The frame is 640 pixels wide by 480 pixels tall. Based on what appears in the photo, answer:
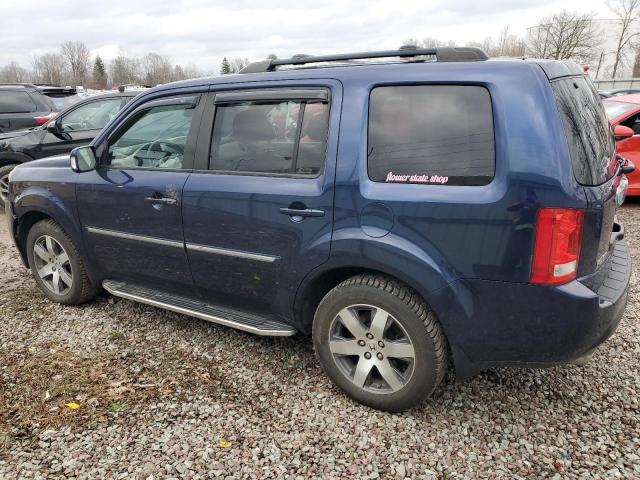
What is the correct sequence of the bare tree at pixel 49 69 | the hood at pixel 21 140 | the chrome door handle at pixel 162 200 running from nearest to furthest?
the chrome door handle at pixel 162 200 → the hood at pixel 21 140 → the bare tree at pixel 49 69

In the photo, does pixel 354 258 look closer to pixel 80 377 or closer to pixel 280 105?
pixel 280 105

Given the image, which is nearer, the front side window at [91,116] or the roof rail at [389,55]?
the roof rail at [389,55]

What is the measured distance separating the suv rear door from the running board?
0.23ft

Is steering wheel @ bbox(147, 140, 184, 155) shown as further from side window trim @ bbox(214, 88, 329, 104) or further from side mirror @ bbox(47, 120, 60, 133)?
side mirror @ bbox(47, 120, 60, 133)

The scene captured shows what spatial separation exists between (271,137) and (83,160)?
62.1 inches

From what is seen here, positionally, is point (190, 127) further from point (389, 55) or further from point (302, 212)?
point (389, 55)

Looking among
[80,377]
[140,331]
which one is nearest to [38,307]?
[140,331]

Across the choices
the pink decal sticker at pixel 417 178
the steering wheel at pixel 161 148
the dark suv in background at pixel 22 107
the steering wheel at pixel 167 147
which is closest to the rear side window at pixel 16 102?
the dark suv in background at pixel 22 107

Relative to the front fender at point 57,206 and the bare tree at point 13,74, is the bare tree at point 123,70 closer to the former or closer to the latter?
the bare tree at point 13,74

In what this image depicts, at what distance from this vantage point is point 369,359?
279 centimetres

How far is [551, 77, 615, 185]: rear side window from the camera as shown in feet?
7.41

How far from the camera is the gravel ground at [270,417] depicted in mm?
2445

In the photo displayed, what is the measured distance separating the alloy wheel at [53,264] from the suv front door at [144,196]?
463mm

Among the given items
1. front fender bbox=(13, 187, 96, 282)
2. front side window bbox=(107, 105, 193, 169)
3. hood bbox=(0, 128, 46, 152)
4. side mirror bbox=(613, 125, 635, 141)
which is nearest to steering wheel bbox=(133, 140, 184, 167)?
front side window bbox=(107, 105, 193, 169)
